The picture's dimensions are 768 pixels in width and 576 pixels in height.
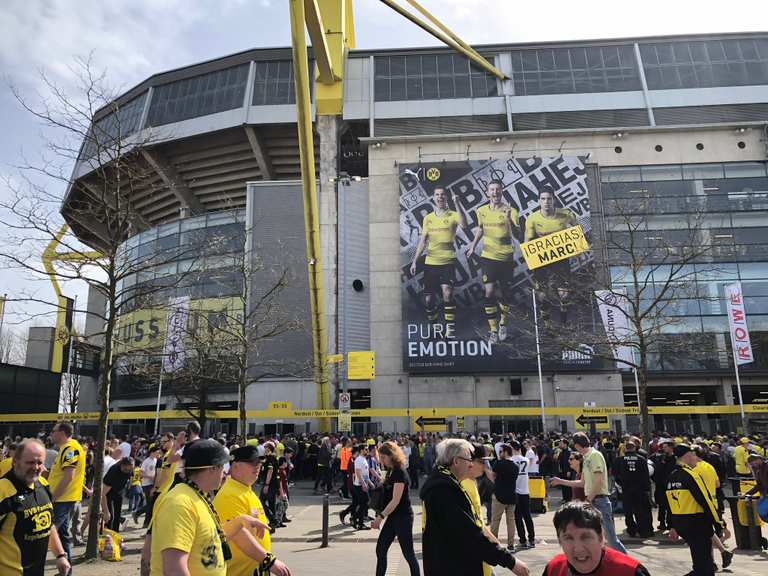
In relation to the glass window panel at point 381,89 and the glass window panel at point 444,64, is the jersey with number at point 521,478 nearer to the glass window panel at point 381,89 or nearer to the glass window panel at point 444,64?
the glass window panel at point 381,89

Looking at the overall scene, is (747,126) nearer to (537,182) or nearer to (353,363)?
(537,182)

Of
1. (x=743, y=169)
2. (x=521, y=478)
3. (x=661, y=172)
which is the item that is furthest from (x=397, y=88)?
(x=521, y=478)

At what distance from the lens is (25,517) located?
4027mm

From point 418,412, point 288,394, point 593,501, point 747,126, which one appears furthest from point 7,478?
point 747,126

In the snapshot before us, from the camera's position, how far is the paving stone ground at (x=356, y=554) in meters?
7.69

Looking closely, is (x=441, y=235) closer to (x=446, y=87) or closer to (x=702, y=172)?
(x=446, y=87)

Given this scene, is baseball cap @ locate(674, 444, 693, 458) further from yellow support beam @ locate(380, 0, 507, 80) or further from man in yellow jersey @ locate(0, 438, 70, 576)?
yellow support beam @ locate(380, 0, 507, 80)

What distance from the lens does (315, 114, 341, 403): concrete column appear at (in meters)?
36.1

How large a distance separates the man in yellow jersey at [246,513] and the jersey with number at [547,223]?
1287 inches

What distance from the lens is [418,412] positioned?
1182 inches

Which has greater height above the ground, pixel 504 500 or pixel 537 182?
pixel 537 182

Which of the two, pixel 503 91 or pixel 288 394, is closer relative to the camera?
pixel 288 394

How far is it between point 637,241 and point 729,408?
11949 mm

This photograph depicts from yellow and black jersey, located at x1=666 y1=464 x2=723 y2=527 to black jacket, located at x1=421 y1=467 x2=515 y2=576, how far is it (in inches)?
148
